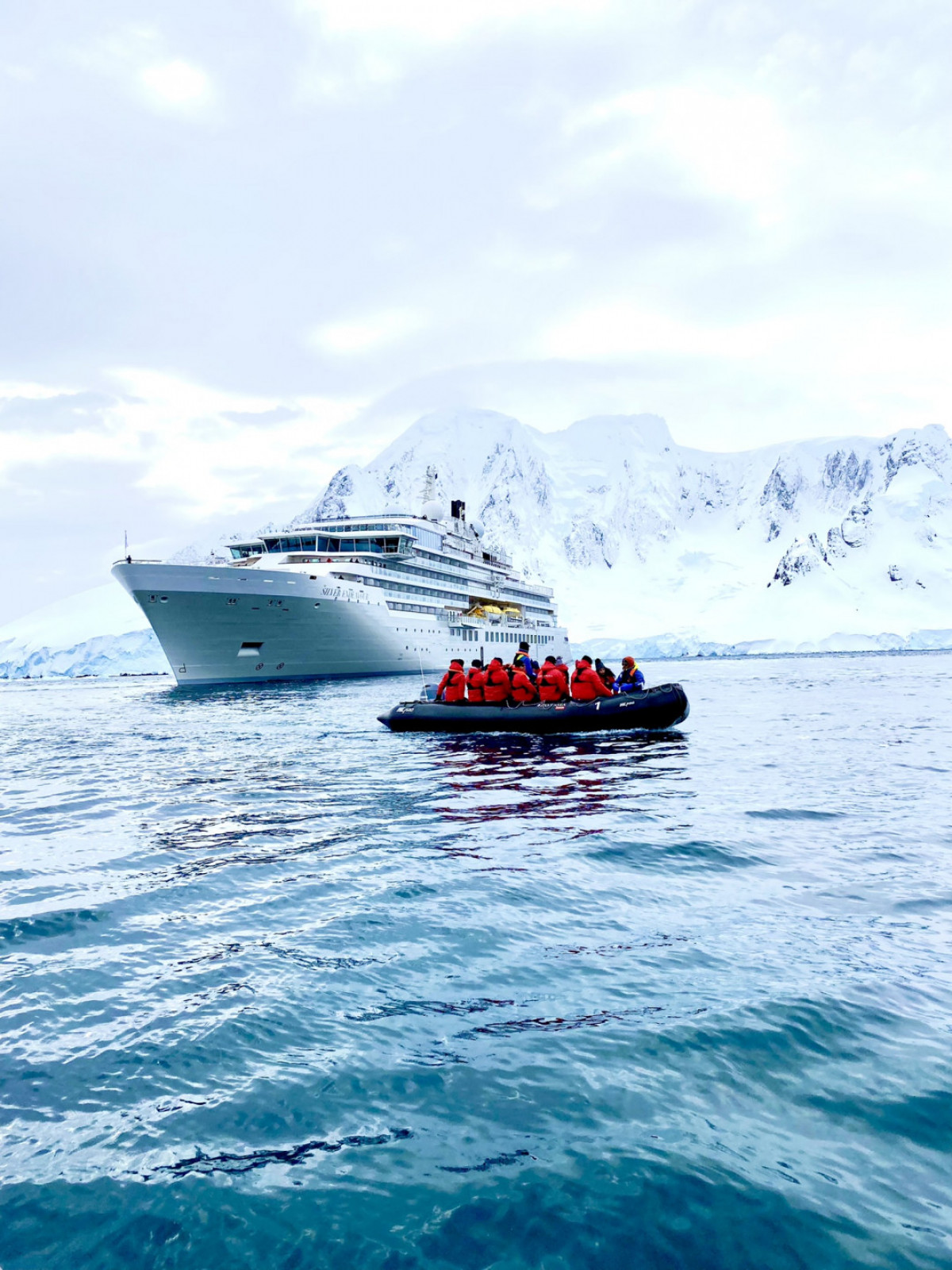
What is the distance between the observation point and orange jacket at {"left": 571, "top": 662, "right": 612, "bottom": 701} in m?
21.9

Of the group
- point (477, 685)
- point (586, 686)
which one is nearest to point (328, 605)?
point (477, 685)

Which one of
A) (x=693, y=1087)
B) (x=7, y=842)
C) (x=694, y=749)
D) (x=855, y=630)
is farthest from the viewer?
(x=855, y=630)

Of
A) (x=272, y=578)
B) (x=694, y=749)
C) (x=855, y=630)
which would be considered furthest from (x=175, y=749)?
(x=855, y=630)

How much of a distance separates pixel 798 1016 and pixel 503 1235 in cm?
272

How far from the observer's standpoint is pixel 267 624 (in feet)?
154

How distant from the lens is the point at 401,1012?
5.41 m

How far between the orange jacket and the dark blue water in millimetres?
10054

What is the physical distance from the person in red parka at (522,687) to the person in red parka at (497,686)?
253mm

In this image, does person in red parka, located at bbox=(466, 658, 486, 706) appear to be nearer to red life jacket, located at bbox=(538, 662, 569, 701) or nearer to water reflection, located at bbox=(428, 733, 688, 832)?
water reflection, located at bbox=(428, 733, 688, 832)

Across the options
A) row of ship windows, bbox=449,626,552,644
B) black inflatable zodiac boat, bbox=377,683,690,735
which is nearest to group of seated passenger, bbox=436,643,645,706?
black inflatable zodiac boat, bbox=377,683,690,735

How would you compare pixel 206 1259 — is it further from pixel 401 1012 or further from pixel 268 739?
pixel 268 739

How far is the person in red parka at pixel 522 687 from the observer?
71.5 feet

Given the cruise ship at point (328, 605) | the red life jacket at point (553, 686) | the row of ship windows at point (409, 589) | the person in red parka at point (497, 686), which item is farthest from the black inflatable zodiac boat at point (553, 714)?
the row of ship windows at point (409, 589)

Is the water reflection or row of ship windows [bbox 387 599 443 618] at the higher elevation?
row of ship windows [bbox 387 599 443 618]
